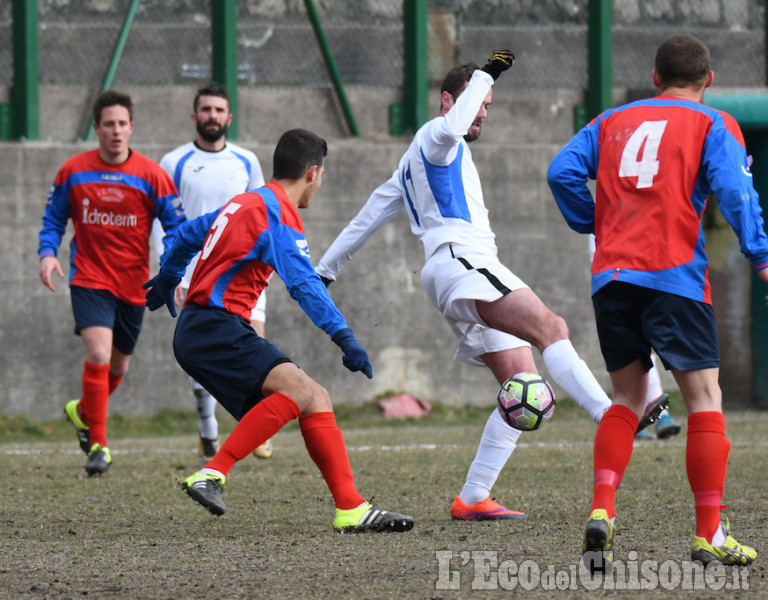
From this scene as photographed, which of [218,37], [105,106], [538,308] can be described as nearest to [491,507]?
[538,308]

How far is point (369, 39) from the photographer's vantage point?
11.7m

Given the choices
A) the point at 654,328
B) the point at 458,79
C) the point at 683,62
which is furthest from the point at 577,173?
the point at 458,79

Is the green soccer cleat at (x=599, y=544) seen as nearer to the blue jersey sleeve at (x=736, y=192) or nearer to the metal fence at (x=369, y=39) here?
the blue jersey sleeve at (x=736, y=192)

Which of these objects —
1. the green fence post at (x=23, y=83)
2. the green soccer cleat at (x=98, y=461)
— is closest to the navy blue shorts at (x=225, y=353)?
the green soccer cleat at (x=98, y=461)

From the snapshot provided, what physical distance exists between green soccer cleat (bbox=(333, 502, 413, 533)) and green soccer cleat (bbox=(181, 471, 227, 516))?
20.3 inches

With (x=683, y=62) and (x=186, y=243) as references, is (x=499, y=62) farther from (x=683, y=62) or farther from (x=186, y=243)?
(x=186, y=243)

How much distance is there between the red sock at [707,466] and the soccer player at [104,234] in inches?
161

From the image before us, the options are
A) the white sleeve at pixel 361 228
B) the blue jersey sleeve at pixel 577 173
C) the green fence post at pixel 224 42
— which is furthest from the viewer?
the green fence post at pixel 224 42

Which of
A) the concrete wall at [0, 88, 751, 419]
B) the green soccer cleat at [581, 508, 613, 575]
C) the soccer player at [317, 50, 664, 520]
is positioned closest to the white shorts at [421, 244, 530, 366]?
the soccer player at [317, 50, 664, 520]

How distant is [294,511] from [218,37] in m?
6.65

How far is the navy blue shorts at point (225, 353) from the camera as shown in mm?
4848

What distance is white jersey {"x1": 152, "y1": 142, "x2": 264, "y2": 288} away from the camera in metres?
7.88

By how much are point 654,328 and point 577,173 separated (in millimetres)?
676

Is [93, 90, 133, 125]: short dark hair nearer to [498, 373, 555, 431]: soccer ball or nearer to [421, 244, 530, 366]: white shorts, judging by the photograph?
[421, 244, 530, 366]: white shorts
